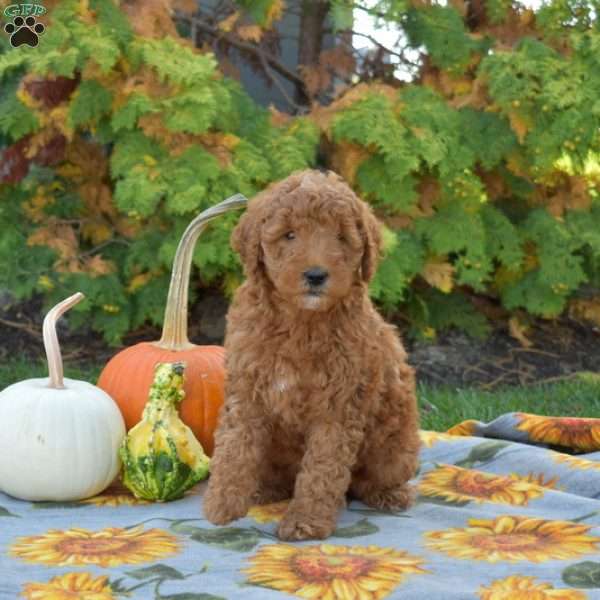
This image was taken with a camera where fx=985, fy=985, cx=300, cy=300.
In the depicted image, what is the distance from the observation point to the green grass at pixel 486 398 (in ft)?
17.3

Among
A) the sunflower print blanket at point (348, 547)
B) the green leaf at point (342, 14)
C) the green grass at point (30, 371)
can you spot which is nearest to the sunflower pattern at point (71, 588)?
the sunflower print blanket at point (348, 547)

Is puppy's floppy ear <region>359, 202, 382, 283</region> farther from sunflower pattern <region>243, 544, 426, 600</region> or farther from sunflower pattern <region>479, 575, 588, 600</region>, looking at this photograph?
sunflower pattern <region>479, 575, 588, 600</region>

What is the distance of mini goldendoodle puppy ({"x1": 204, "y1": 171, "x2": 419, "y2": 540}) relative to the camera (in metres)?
3.11

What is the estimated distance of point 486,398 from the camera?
5.59 meters

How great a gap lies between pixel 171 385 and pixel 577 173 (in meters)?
3.46

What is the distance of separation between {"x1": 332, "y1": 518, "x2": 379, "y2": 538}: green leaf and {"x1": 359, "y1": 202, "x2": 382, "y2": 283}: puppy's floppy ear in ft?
2.81

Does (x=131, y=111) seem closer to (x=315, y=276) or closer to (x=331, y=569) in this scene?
(x=315, y=276)

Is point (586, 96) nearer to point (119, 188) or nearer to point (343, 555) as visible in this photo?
point (119, 188)

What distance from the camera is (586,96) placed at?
561 centimetres

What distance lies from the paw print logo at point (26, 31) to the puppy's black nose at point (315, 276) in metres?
3.26

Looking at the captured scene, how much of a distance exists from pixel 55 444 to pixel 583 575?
1853 mm

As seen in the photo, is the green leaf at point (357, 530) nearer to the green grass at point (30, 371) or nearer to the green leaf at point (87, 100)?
the green grass at point (30, 371)

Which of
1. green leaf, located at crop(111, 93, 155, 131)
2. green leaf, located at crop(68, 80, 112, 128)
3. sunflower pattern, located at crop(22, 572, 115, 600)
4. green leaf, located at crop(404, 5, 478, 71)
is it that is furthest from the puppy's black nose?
green leaf, located at crop(404, 5, 478, 71)

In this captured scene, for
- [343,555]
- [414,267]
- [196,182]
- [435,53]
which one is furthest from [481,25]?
[343,555]
